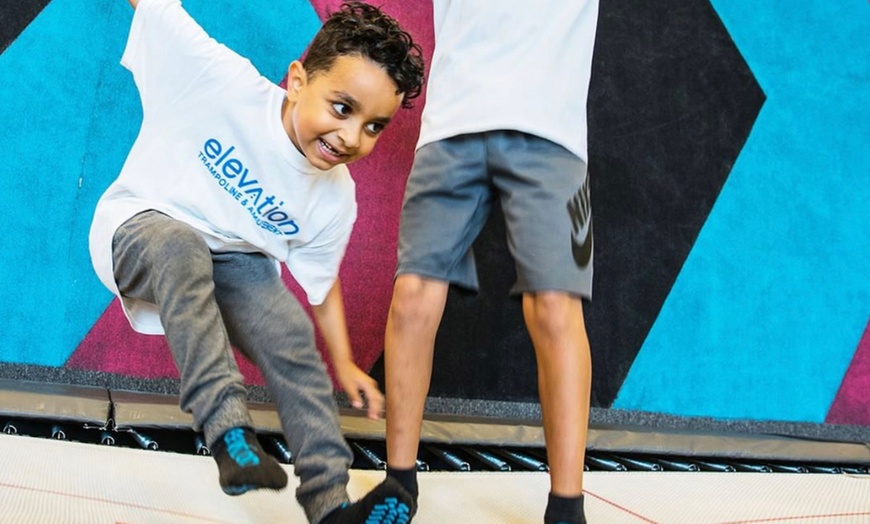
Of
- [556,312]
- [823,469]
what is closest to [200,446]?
[556,312]

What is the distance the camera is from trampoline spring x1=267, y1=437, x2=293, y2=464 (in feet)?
4.70

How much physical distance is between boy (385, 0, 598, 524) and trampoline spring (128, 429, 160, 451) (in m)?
0.45

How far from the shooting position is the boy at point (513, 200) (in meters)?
1.13

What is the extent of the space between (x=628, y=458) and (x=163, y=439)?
34.3 inches

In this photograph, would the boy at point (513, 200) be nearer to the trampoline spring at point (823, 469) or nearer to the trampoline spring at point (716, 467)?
the trampoline spring at point (716, 467)

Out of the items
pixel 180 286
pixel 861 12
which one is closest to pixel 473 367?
pixel 180 286

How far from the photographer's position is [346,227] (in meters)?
1.28

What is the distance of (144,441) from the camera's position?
4.60ft

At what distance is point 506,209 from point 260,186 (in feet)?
1.13

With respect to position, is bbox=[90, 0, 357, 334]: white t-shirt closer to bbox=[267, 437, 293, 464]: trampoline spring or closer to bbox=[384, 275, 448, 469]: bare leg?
bbox=[384, 275, 448, 469]: bare leg

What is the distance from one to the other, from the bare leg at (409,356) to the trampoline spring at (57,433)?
566 millimetres

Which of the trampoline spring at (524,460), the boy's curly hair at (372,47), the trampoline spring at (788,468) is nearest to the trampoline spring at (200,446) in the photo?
the trampoline spring at (524,460)

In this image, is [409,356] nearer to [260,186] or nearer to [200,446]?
[260,186]

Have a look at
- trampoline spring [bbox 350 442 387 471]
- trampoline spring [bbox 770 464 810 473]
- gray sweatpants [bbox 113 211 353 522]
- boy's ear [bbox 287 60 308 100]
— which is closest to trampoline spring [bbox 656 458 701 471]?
trampoline spring [bbox 770 464 810 473]
